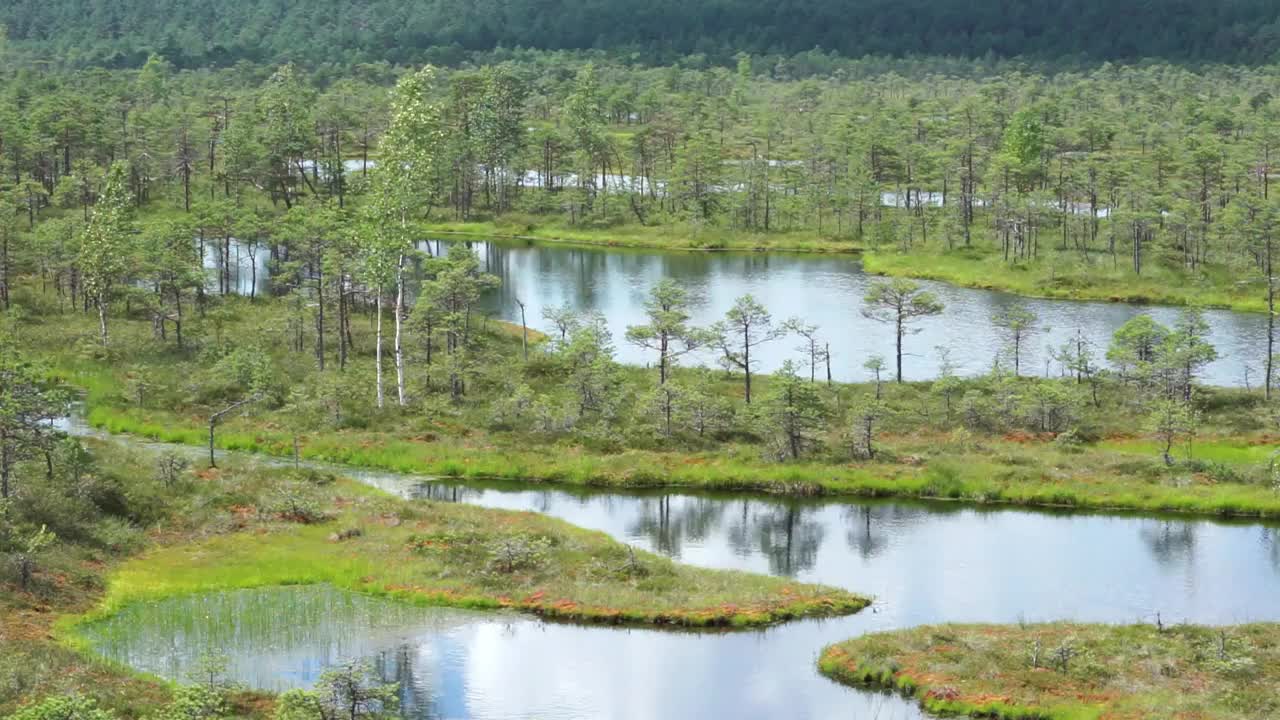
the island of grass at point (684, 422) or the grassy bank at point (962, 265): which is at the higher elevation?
the grassy bank at point (962, 265)

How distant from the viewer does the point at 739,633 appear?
5350cm

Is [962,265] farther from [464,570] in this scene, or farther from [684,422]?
[464,570]

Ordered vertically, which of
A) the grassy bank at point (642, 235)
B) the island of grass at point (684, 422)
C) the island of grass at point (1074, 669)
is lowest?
the island of grass at point (1074, 669)

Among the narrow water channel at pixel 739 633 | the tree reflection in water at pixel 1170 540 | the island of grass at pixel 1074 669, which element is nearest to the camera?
the island of grass at pixel 1074 669

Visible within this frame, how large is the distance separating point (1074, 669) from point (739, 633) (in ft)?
38.9

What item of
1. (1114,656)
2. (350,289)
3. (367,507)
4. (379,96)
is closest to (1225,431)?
(1114,656)

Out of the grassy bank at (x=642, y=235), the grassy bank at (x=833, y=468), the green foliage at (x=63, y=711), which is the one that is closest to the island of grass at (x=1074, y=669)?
the grassy bank at (x=833, y=468)

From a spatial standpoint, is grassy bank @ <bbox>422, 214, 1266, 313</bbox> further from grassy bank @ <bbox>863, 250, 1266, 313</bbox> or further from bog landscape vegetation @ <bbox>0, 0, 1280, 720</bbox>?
bog landscape vegetation @ <bbox>0, 0, 1280, 720</bbox>

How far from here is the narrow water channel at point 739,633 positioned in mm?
48656

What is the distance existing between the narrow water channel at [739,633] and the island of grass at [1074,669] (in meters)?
1.59

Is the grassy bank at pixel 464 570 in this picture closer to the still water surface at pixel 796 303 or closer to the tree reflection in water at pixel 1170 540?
the tree reflection in water at pixel 1170 540

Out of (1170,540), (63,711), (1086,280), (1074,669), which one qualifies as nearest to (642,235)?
(1086,280)

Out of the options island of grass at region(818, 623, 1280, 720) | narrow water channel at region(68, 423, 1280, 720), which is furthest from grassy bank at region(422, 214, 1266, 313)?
island of grass at region(818, 623, 1280, 720)

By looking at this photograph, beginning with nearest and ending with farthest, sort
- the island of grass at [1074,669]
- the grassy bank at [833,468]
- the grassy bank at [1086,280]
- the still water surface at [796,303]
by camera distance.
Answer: the island of grass at [1074,669], the grassy bank at [833,468], the still water surface at [796,303], the grassy bank at [1086,280]
